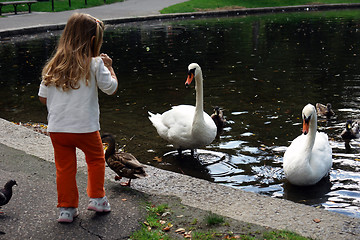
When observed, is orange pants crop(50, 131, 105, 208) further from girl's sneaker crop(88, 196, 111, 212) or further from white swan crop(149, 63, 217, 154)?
white swan crop(149, 63, 217, 154)

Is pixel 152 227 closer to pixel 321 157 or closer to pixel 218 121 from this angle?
pixel 321 157

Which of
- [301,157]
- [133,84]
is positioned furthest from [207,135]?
[133,84]

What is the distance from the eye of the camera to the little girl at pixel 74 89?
153 inches

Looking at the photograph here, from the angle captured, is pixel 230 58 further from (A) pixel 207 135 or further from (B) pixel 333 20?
(B) pixel 333 20

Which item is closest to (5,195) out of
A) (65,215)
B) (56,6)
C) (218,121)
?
(65,215)

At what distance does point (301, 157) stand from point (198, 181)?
1.67m

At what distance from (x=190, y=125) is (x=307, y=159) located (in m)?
1.81

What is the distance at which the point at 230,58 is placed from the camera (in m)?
15.8

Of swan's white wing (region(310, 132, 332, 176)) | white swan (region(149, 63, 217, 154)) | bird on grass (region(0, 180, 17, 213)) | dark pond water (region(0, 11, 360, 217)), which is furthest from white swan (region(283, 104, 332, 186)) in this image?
bird on grass (region(0, 180, 17, 213))

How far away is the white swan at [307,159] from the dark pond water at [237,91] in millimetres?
195

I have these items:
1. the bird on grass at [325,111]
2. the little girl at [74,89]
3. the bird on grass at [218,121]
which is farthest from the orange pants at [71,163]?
the bird on grass at [325,111]

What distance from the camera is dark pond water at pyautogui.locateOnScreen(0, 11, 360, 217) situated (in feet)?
22.4

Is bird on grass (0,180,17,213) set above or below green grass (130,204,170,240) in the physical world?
above

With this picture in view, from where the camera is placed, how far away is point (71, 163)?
4172mm
